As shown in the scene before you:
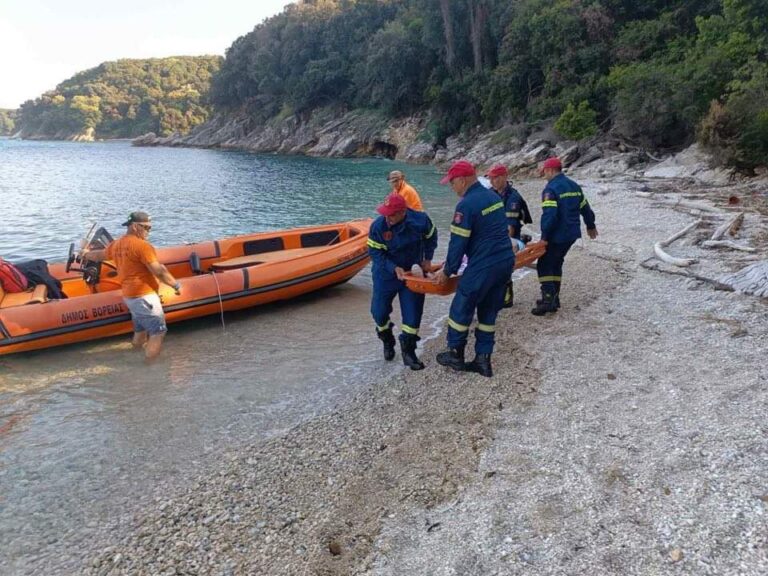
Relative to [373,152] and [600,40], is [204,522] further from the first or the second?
[373,152]

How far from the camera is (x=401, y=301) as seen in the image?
→ 4.82 m

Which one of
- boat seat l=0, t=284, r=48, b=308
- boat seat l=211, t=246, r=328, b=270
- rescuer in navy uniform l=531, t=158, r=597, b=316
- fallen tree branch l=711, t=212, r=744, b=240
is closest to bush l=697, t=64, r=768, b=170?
fallen tree branch l=711, t=212, r=744, b=240

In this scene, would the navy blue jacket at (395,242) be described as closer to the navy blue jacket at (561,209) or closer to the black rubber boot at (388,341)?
the black rubber boot at (388,341)

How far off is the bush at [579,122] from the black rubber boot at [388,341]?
22.3 meters

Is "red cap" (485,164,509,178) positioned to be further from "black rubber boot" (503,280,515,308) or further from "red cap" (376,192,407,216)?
"red cap" (376,192,407,216)

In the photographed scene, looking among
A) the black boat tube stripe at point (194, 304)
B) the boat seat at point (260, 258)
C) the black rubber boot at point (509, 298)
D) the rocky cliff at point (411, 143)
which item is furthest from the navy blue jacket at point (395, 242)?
the rocky cliff at point (411, 143)

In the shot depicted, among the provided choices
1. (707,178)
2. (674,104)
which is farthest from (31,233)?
(674,104)

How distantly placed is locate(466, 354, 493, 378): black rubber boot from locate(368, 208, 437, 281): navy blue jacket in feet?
3.32

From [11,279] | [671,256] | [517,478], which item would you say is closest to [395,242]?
[517,478]

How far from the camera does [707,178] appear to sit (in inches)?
600

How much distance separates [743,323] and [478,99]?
107ft

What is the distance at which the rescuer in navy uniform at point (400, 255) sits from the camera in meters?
4.60

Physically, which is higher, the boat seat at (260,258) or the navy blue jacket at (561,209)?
the navy blue jacket at (561,209)

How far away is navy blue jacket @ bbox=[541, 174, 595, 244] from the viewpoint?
5.42 m
